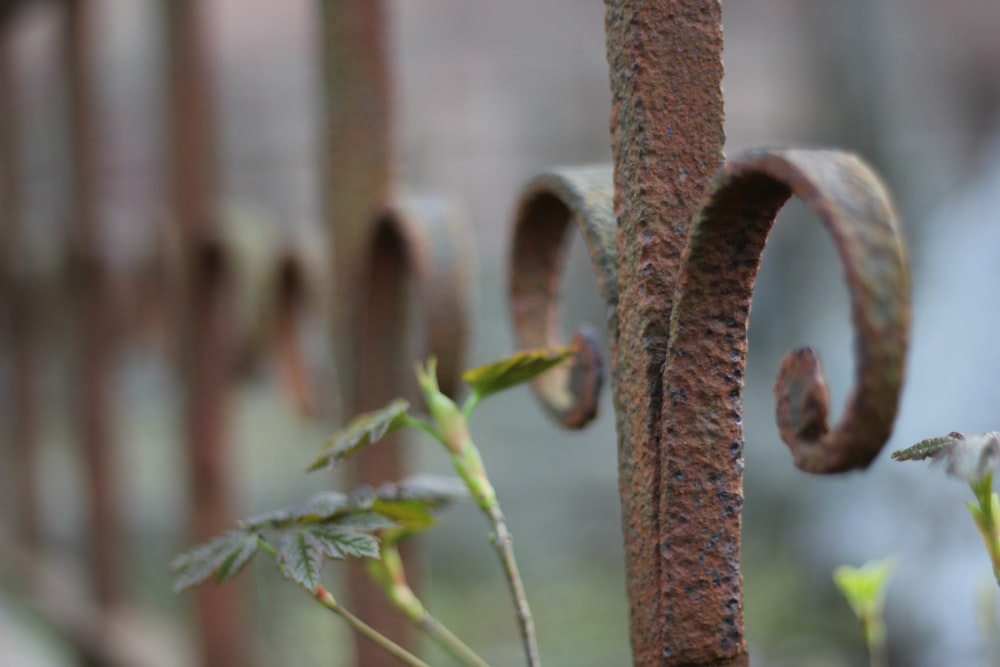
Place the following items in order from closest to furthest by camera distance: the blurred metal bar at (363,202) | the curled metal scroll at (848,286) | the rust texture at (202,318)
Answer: the curled metal scroll at (848,286) → the blurred metal bar at (363,202) → the rust texture at (202,318)

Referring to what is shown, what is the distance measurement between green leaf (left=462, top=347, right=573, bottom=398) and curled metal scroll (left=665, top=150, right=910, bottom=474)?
0.08 meters

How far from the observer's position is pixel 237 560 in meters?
0.58

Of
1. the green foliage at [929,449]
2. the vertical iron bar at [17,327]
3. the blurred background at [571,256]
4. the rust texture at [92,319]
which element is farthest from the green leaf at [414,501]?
the vertical iron bar at [17,327]

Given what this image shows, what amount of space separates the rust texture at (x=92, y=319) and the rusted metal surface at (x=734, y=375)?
2.08m

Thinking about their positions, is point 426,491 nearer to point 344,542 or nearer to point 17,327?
point 344,542

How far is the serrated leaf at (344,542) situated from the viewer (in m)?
0.56

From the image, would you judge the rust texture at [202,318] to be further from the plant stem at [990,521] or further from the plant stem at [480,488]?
the plant stem at [990,521]

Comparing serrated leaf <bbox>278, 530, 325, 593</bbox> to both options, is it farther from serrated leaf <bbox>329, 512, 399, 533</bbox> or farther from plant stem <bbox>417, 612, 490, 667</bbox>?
plant stem <bbox>417, 612, 490, 667</bbox>

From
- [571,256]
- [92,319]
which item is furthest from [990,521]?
[571,256]

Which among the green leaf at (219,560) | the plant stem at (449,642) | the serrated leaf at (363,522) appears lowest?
the plant stem at (449,642)

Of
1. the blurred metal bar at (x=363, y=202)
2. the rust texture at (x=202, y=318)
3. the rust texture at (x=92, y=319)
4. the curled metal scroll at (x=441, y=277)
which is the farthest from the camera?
the rust texture at (x=92, y=319)

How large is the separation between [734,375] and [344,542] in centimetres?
22

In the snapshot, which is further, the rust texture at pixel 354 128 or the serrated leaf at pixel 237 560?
the rust texture at pixel 354 128

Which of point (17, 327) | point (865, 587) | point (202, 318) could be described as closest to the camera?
point (865, 587)
